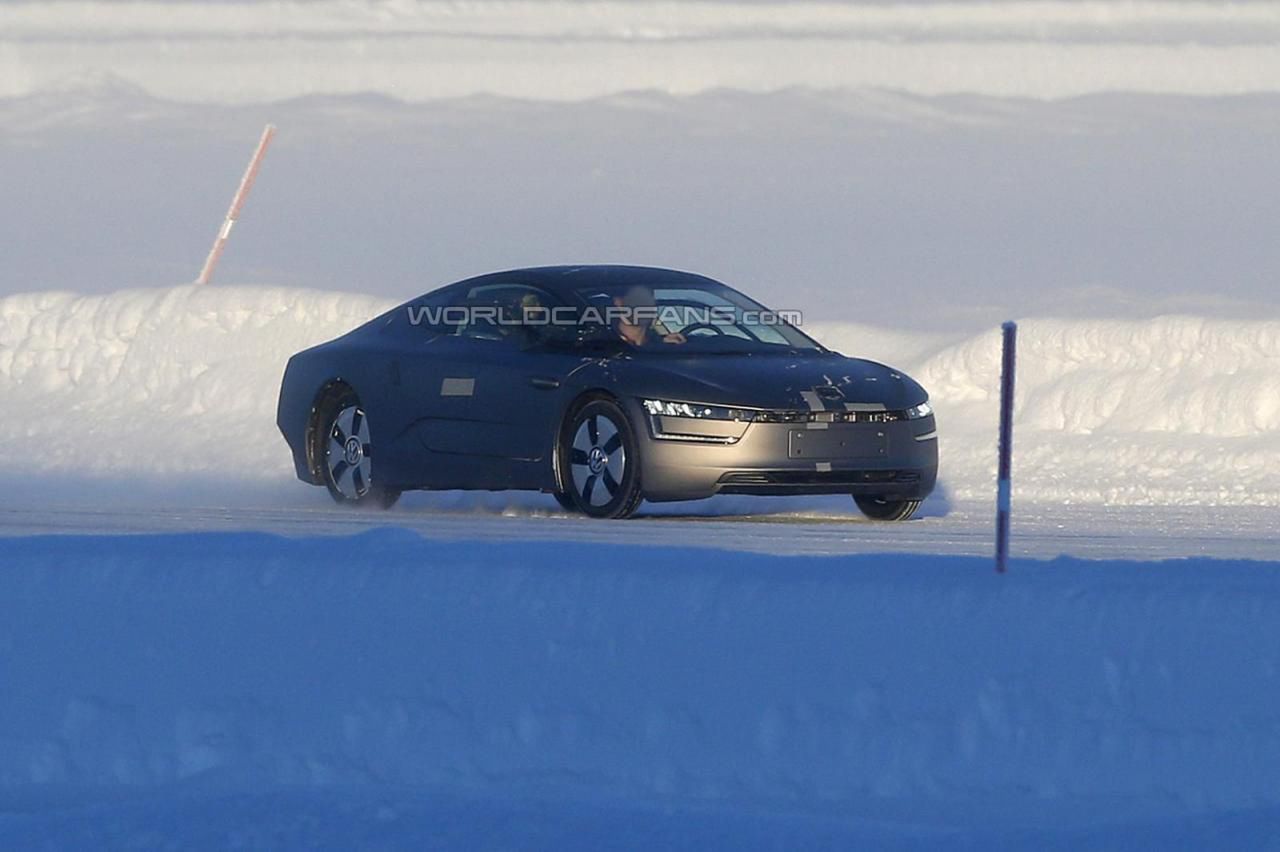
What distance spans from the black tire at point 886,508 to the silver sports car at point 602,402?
0.04 feet

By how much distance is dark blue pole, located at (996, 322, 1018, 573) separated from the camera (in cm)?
782

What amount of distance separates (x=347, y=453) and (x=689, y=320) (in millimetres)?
2069

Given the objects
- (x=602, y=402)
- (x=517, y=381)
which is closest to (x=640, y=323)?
(x=517, y=381)

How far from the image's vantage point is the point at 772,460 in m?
11.2

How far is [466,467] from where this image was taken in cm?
1212

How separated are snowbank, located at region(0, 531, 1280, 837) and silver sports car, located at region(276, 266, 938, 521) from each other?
274 cm

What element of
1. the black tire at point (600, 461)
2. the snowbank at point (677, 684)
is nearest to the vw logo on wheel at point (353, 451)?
the black tire at point (600, 461)

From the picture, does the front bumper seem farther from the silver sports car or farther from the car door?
the car door

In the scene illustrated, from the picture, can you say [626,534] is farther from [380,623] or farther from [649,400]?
[380,623]

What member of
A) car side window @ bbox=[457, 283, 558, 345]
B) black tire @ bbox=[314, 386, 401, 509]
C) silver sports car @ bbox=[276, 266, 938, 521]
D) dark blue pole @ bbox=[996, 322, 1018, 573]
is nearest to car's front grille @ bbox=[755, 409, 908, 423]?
silver sports car @ bbox=[276, 266, 938, 521]

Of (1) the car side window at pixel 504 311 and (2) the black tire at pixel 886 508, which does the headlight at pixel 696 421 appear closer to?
(1) the car side window at pixel 504 311

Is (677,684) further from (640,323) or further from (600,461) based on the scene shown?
(640,323)

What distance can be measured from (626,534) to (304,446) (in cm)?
320

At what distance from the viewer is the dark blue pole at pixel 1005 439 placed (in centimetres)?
782
